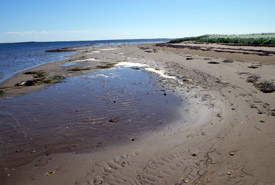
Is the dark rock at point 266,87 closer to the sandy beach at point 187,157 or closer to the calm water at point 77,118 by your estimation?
the sandy beach at point 187,157

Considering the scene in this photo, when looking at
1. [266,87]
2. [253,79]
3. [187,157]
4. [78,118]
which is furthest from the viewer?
[253,79]

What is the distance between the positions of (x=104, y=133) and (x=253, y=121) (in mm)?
4956

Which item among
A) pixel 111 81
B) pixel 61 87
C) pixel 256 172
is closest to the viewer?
pixel 256 172

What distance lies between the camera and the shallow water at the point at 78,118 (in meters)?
5.39

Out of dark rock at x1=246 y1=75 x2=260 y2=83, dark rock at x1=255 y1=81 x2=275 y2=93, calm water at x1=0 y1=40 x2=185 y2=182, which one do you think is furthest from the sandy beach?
dark rock at x1=246 y1=75 x2=260 y2=83

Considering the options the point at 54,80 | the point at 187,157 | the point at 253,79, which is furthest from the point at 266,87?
the point at 54,80

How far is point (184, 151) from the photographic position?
4.90 metres

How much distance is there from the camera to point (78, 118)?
23.6ft

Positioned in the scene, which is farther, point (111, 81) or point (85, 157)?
point (111, 81)

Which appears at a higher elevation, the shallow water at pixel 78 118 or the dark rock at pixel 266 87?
the dark rock at pixel 266 87

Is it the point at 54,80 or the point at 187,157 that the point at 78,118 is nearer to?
the point at 187,157

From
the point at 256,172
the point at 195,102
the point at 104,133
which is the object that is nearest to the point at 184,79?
the point at 195,102

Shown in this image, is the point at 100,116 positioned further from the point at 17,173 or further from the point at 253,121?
the point at 253,121

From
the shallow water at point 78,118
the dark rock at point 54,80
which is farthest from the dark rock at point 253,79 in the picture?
the dark rock at point 54,80
